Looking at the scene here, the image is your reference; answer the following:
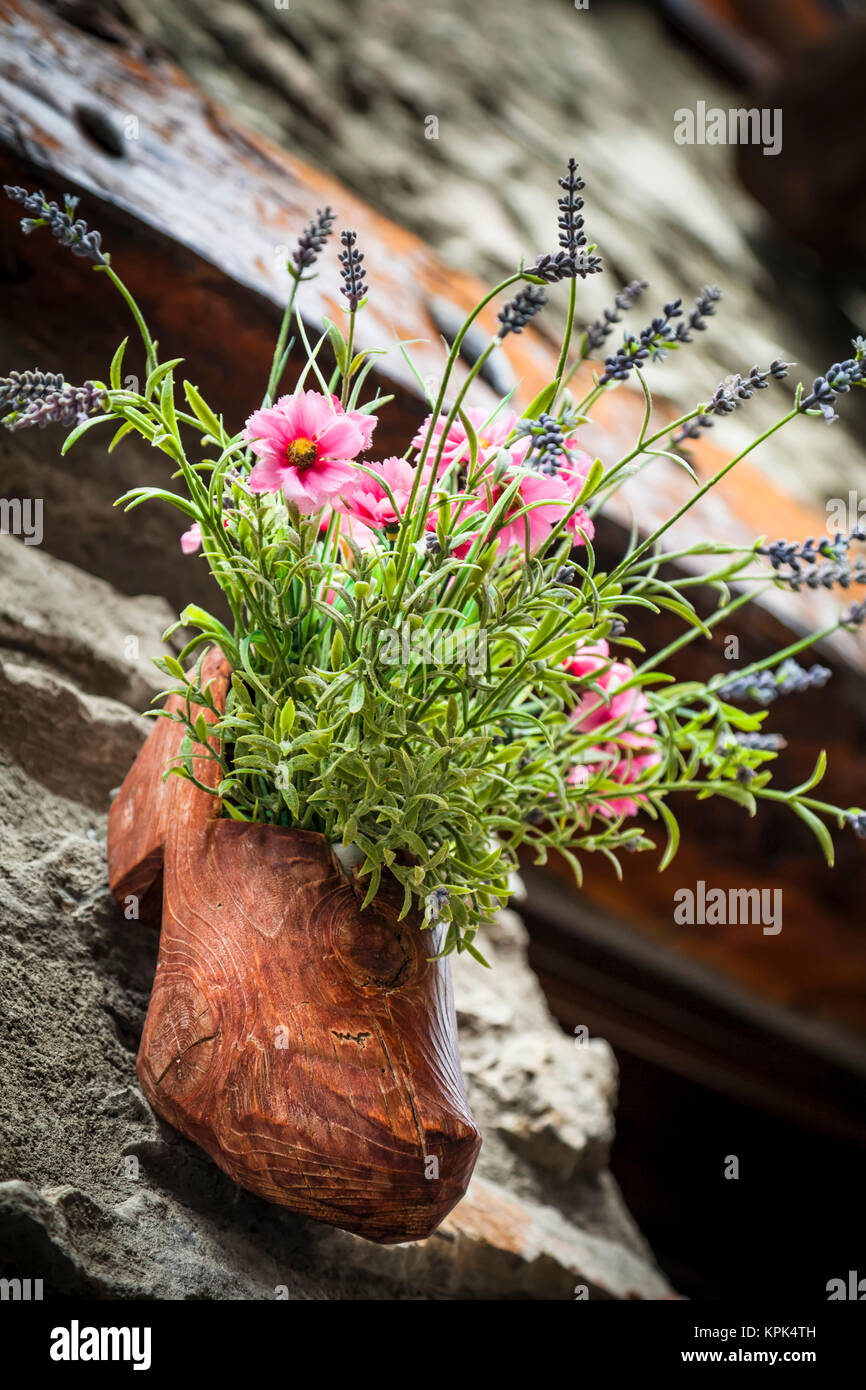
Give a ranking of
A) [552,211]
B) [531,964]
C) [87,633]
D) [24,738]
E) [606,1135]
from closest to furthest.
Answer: [24,738], [87,633], [606,1135], [531,964], [552,211]

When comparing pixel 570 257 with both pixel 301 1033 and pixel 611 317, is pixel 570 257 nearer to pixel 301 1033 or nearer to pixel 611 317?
pixel 611 317

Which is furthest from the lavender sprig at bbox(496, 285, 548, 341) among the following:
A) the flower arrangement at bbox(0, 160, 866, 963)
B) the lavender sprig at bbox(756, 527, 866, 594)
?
the lavender sprig at bbox(756, 527, 866, 594)

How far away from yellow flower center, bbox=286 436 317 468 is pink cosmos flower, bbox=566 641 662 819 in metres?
0.26

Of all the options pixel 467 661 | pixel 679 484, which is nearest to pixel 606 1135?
pixel 467 661

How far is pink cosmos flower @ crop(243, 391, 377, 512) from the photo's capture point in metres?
0.58

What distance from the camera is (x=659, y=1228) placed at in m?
1.98

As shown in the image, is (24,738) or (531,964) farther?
(531,964)

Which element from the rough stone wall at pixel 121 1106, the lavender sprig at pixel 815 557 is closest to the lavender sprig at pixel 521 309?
the lavender sprig at pixel 815 557

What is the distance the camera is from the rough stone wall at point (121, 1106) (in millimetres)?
639

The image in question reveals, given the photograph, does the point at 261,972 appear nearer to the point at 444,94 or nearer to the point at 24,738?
the point at 24,738

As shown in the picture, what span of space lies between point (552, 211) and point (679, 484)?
0.87 meters

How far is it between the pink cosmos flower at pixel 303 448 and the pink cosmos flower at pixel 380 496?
0.03m

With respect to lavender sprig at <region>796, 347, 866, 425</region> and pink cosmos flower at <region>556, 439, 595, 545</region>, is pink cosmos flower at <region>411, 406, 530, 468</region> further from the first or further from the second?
lavender sprig at <region>796, 347, 866, 425</region>

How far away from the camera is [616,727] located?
78 cm
